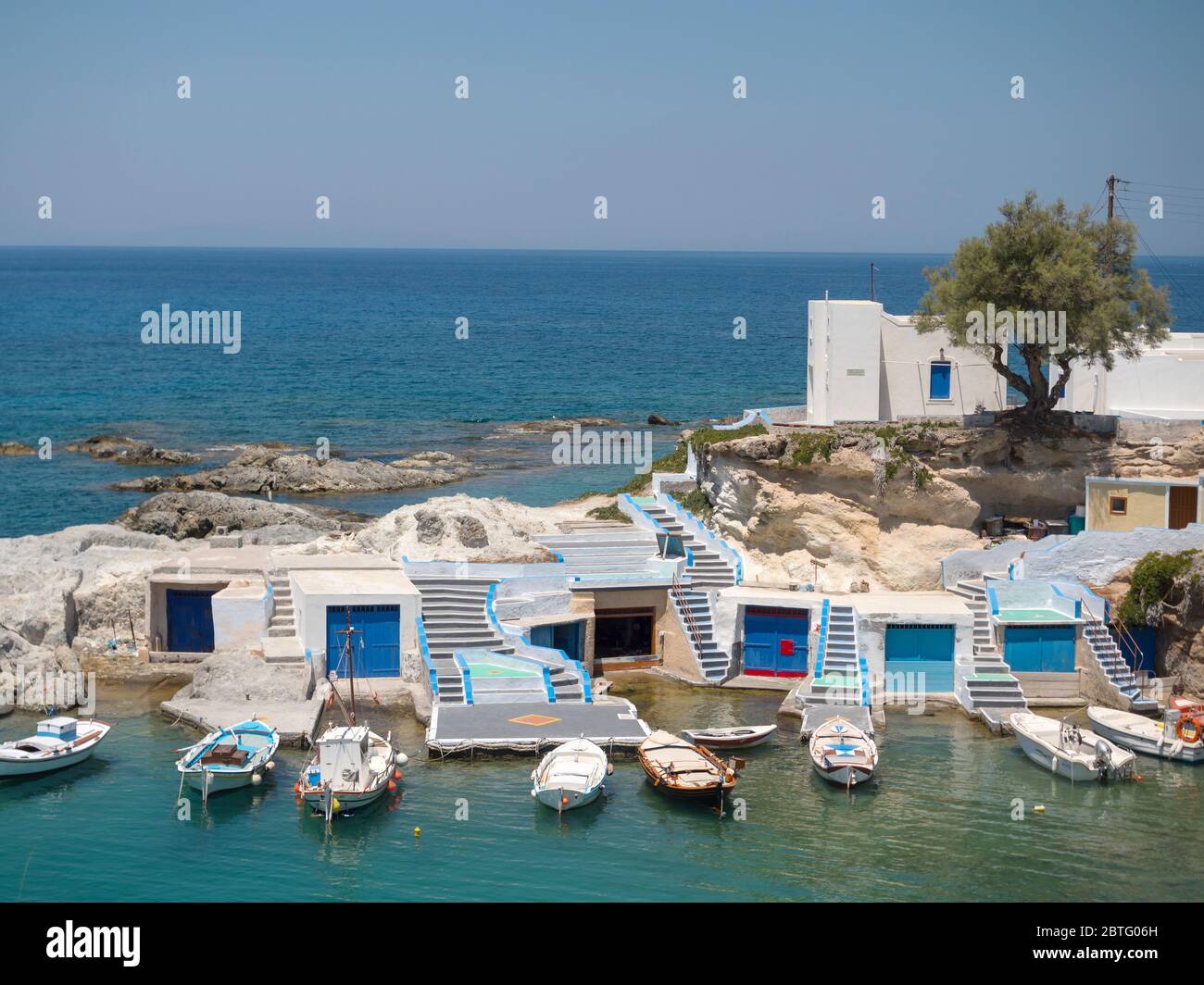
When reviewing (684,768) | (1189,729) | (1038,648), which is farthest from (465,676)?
(1189,729)

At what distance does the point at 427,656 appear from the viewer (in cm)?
3841

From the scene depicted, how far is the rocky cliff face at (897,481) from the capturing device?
44.0 m

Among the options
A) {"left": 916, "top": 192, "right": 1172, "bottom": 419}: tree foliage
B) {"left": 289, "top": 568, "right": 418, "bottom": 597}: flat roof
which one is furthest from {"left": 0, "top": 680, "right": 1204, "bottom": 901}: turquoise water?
{"left": 916, "top": 192, "right": 1172, "bottom": 419}: tree foliage

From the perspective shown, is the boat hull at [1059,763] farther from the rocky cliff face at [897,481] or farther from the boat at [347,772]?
the boat at [347,772]

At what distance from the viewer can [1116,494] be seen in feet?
143

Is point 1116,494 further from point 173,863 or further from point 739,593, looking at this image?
point 173,863

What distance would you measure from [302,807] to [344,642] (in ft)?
27.5

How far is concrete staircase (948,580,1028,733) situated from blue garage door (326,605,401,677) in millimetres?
15041

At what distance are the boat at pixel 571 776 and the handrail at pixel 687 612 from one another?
27.2 feet

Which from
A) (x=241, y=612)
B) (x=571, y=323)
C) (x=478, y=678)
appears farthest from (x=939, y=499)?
(x=571, y=323)

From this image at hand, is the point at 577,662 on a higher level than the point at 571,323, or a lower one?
lower

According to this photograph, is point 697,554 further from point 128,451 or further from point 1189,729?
point 128,451

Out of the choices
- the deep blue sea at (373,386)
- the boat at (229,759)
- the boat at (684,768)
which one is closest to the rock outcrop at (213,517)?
the deep blue sea at (373,386)

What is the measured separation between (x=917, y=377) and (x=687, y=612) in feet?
39.5
